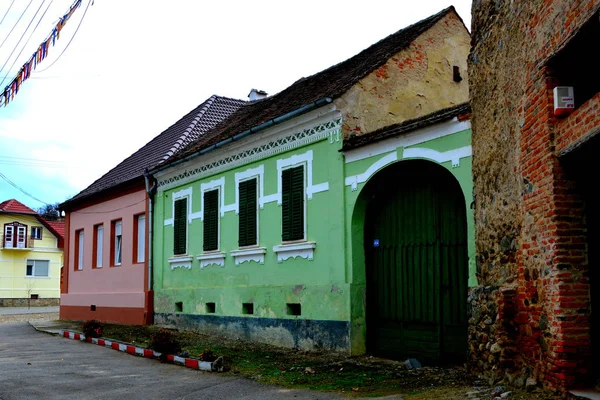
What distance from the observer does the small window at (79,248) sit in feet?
80.0

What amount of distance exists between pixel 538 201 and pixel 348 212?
16.6ft

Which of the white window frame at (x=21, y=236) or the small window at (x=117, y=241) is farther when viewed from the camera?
the white window frame at (x=21, y=236)

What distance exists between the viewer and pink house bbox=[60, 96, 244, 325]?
65.5 ft

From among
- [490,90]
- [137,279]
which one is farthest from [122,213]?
[490,90]

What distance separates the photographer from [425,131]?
34.7 feet

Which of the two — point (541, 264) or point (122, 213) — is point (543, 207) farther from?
point (122, 213)

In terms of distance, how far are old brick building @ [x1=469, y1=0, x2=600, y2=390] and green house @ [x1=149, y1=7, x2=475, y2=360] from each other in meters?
1.12

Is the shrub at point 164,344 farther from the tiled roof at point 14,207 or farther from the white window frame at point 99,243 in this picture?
the tiled roof at point 14,207

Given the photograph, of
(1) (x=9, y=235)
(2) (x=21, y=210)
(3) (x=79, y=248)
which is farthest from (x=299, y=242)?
(2) (x=21, y=210)

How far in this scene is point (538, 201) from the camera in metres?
7.37

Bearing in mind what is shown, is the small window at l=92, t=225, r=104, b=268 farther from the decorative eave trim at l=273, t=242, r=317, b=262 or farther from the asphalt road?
the decorative eave trim at l=273, t=242, r=317, b=262

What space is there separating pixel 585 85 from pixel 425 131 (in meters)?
3.46

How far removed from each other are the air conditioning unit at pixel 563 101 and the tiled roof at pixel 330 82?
221 inches

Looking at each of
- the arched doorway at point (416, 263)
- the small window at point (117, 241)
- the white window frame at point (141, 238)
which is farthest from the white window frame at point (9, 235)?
the arched doorway at point (416, 263)
